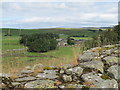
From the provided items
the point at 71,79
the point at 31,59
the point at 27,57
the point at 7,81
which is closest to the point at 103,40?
the point at 31,59

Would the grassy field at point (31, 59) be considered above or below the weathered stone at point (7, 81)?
below

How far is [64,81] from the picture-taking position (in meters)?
3.87

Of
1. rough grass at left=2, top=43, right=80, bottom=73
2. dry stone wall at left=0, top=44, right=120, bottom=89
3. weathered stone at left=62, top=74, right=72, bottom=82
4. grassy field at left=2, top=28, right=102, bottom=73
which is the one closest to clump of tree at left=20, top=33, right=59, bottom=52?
grassy field at left=2, top=28, right=102, bottom=73

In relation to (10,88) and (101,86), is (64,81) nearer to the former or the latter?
(101,86)

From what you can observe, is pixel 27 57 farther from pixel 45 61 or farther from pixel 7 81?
pixel 7 81

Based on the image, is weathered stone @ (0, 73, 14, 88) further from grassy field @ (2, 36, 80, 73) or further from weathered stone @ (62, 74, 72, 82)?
weathered stone @ (62, 74, 72, 82)

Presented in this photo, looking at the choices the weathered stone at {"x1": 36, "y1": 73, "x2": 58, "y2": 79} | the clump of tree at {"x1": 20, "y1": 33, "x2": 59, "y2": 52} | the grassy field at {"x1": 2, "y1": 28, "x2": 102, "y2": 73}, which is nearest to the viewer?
the weathered stone at {"x1": 36, "y1": 73, "x2": 58, "y2": 79}

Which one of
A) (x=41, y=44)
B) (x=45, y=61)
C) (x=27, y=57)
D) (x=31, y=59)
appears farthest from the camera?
(x=41, y=44)

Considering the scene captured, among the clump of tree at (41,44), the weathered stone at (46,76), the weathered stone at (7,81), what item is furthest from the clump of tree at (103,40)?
the clump of tree at (41,44)

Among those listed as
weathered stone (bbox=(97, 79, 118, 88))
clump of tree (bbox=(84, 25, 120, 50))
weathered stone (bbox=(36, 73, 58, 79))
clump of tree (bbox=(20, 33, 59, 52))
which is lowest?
clump of tree (bbox=(20, 33, 59, 52))

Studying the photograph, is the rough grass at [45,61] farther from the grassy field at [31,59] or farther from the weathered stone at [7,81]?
the weathered stone at [7,81]

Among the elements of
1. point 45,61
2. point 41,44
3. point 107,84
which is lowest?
point 41,44

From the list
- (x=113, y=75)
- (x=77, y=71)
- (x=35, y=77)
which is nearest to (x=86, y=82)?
(x=77, y=71)

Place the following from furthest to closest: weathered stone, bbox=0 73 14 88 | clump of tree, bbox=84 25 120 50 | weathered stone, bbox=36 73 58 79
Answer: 1. clump of tree, bbox=84 25 120 50
2. weathered stone, bbox=36 73 58 79
3. weathered stone, bbox=0 73 14 88
